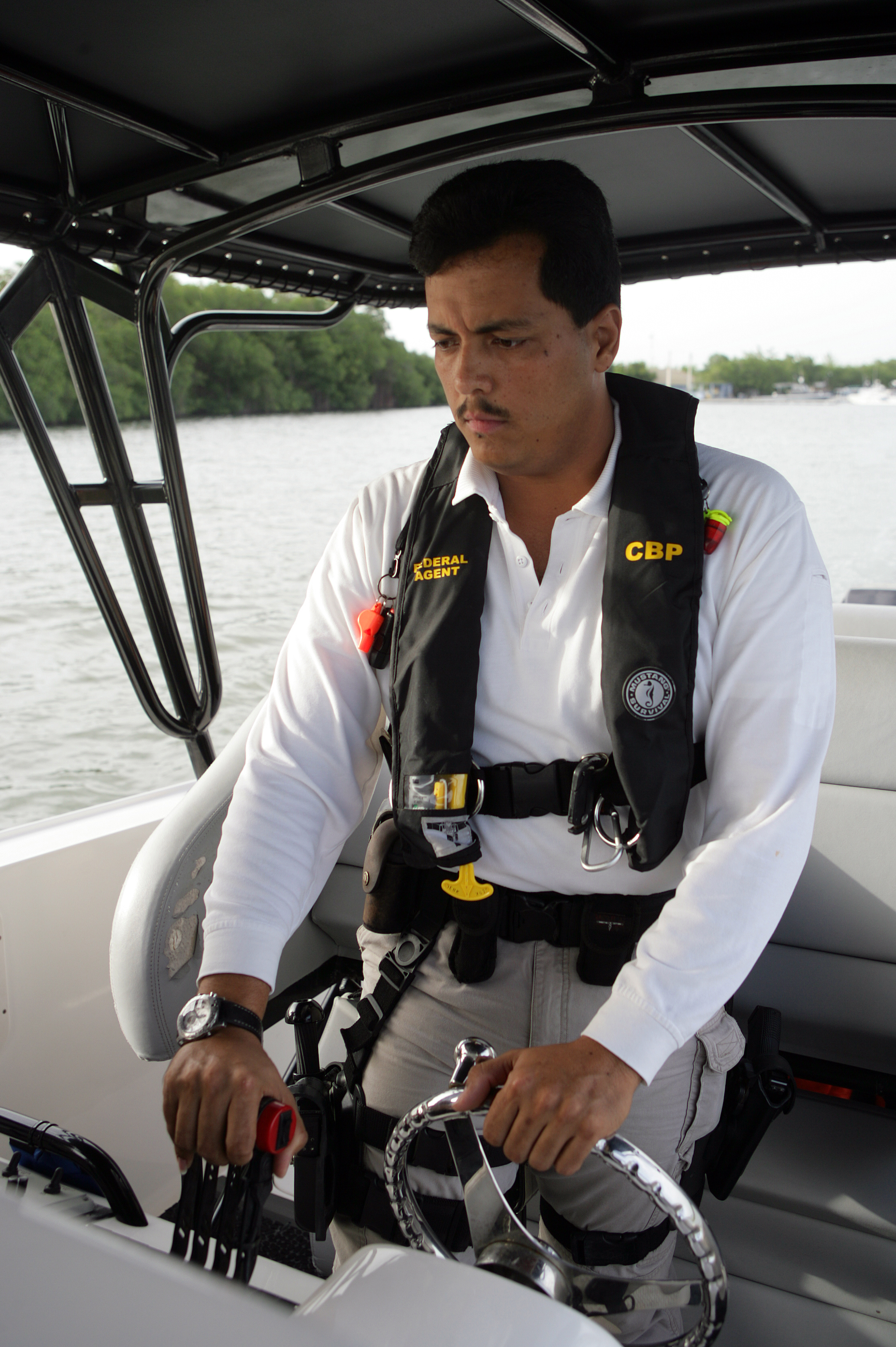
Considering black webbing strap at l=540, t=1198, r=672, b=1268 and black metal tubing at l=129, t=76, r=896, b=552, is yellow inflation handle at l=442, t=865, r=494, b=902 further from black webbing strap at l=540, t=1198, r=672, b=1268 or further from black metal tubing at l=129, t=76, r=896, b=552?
black metal tubing at l=129, t=76, r=896, b=552

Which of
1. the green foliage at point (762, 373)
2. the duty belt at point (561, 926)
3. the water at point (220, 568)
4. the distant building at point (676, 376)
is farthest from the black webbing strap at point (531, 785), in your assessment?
the water at point (220, 568)

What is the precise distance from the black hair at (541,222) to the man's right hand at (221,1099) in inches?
40.3

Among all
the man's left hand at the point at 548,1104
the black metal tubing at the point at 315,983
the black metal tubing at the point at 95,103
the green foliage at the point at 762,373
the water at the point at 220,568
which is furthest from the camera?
the water at the point at 220,568

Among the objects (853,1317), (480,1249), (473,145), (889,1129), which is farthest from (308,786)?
(889,1129)

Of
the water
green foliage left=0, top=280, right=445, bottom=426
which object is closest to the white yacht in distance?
green foliage left=0, top=280, right=445, bottom=426

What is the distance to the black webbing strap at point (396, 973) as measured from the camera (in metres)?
1.46

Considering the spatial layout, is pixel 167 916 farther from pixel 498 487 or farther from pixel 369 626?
pixel 498 487

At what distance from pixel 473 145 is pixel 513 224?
0.65 feet

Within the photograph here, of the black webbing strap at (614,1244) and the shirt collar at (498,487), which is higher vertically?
the shirt collar at (498,487)

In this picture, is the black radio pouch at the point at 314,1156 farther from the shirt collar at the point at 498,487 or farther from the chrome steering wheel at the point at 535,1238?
the shirt collar at the point at 498,487

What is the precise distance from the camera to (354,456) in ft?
60.0

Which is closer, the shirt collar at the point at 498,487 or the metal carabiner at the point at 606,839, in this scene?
the metal carabiner at the point at 606,839

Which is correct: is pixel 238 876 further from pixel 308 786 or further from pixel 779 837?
pixel 779 837

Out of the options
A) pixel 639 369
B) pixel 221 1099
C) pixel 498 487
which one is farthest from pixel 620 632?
pixel 639 369
